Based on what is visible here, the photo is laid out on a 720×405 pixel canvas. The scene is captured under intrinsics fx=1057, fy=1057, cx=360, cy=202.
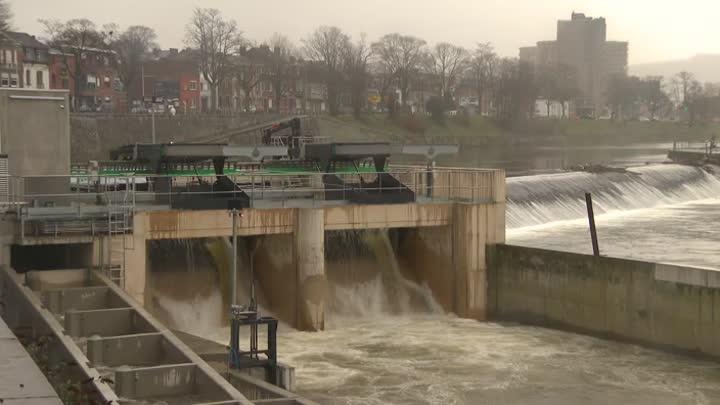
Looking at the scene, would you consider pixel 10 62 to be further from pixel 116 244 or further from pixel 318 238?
pixel 116 244

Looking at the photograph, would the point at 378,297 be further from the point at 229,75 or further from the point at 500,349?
the point at 229,75

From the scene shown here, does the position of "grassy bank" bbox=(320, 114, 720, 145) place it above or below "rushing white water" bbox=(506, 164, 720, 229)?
above

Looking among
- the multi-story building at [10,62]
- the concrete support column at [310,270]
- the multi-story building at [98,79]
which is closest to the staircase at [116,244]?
the concrete support column at [310,270]

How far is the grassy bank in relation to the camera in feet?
420

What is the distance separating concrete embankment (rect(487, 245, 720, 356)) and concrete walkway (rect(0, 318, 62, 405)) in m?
17.6

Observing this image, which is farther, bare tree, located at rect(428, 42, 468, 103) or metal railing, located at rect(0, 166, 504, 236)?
bare tree, located at rect(428, 42, 468, 103)

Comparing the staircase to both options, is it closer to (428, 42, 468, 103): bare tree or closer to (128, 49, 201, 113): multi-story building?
(128, 49, 201, 113): multi-story building

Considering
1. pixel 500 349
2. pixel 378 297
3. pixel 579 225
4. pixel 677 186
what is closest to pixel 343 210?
pixel 378 297

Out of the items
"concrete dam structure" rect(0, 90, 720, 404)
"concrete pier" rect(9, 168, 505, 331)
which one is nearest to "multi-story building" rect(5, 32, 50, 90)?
"concrete dam structure" rect(0, 90, 720, 404)

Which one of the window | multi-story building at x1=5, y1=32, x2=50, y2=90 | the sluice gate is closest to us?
the sluice gate

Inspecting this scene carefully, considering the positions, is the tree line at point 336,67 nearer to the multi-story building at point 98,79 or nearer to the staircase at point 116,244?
the multi-story building at point 98,79

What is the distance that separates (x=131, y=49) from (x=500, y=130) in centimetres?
5551

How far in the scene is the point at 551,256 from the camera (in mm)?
31578

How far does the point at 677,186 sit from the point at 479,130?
3284 inches
